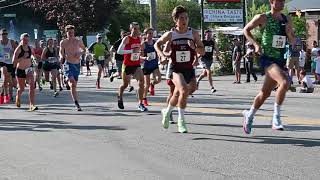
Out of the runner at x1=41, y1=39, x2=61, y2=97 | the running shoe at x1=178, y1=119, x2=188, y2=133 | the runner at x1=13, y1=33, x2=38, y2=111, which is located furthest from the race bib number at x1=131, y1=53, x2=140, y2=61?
the runner at x1=41, y1=39, x2=61, y2=97

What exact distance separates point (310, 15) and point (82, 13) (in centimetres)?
2341

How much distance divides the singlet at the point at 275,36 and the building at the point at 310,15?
25.3m

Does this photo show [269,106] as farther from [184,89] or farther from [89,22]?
[89,22]

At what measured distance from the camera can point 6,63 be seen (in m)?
16.1

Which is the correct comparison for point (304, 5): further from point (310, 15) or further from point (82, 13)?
point (82, 13)

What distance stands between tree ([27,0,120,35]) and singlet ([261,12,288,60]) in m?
44.8

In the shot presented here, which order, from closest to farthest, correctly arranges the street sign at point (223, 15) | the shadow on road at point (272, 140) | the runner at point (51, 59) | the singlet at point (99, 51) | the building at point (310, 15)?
the shadow on road at point (272, 140)
the runner at point (51, 59)
the singlet at point (99, 51)
the street sign at point (223, 15)
the building at point (310, 15)

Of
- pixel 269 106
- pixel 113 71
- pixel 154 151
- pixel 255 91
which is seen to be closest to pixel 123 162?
pixel 154 151

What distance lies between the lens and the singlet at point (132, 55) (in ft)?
41.5

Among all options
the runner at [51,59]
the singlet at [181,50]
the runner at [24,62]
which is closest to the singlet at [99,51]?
the runner at [51,59]

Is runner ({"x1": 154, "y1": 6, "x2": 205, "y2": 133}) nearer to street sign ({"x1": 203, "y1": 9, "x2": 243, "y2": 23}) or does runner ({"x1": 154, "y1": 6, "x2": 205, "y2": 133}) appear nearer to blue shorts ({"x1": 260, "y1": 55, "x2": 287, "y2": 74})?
blue shorts ({"x1": 260, "y1": 55, "x2": 287, "y2": 74})

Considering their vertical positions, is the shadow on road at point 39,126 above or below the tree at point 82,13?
below

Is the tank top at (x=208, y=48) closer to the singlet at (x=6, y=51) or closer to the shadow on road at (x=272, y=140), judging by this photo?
the singlet at (x=6, y=51)

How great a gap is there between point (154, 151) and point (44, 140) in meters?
2.15
